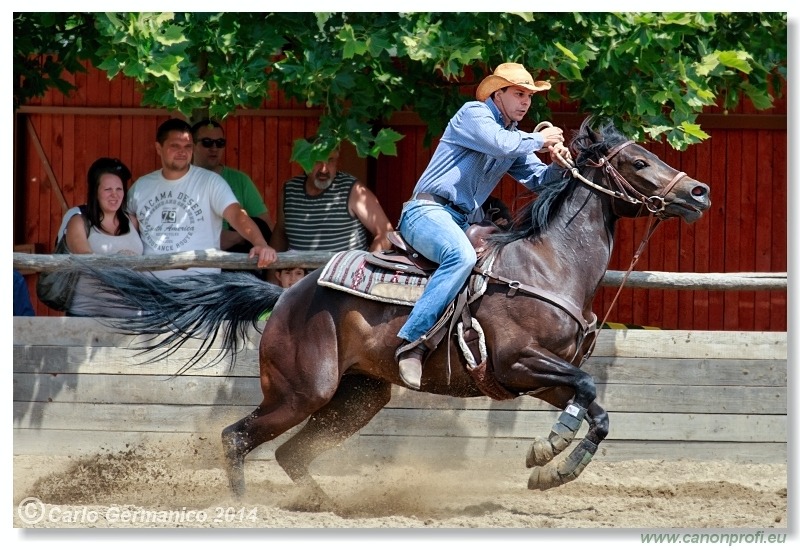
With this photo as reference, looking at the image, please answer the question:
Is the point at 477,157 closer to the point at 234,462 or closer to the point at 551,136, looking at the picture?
the point at 551,136

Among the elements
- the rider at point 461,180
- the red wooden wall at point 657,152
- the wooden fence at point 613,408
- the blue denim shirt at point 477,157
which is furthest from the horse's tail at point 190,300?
the red wooden wall at point 657,152

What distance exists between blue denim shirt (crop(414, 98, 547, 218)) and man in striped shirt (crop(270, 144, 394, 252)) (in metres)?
1.67

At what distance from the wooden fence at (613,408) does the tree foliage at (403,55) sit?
142 centimetres

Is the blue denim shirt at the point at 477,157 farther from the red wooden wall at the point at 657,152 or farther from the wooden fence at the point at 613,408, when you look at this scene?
the red wooden wall at the point at 657,152

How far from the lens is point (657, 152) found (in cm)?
954

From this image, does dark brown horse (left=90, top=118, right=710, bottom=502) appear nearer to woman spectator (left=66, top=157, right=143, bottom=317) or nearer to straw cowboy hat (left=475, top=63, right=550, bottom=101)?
straw cowboy hat (left=475, top=63, right=550, bottom=101)

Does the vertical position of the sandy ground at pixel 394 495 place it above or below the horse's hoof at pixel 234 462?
below

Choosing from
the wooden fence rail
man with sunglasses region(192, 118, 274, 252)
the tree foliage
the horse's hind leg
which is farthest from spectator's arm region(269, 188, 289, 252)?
the horse's hind leg

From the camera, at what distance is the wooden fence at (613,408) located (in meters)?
7.77

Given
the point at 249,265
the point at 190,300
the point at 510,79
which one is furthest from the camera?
the point at 249,265

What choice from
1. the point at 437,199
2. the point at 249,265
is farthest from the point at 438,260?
the point at 249,265

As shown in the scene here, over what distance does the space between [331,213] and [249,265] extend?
0.76 meters

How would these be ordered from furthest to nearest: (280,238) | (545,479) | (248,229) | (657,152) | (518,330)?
(657,152) < (280,238) < (248,229) < (518,330) < (545,479)

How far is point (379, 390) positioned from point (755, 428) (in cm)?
266
